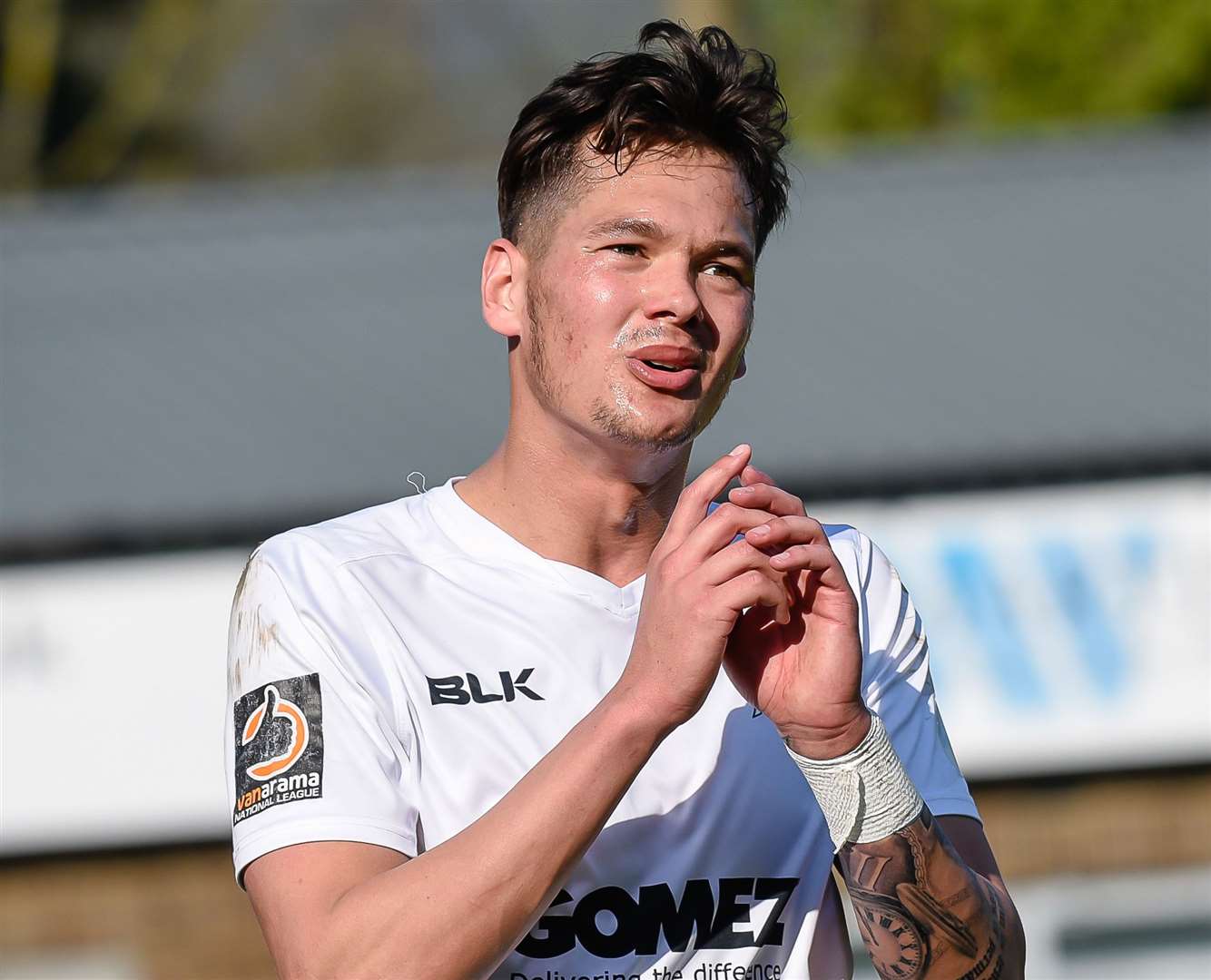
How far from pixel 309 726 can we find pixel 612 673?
1.55 ft

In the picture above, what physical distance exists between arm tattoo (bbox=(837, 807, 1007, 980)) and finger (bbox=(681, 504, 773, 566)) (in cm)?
50

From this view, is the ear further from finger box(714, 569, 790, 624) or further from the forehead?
finger box(714, 569, 790, 624)

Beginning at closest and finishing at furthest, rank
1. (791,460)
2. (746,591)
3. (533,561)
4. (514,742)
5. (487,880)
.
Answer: (487,880), (746,591), (514,742), (533,561), (791,460)

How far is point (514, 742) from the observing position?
89.4 inches

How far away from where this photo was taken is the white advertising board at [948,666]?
8.05 meters

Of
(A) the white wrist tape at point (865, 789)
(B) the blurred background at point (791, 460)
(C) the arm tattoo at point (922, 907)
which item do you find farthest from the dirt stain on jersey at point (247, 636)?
(B) the blurred background at point (791, 460)

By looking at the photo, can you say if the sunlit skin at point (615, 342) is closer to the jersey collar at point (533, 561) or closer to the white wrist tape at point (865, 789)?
the jersey collar at point (533, 561)

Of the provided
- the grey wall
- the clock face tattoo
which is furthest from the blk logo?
the grey wall

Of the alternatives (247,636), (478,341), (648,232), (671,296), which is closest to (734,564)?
(671,296)

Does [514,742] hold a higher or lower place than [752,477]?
lower

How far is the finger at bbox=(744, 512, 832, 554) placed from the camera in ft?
6.75

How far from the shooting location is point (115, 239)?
444 inches

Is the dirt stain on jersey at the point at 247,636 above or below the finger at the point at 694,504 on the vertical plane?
below

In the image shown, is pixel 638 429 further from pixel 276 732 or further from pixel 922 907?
pixel 922 907
